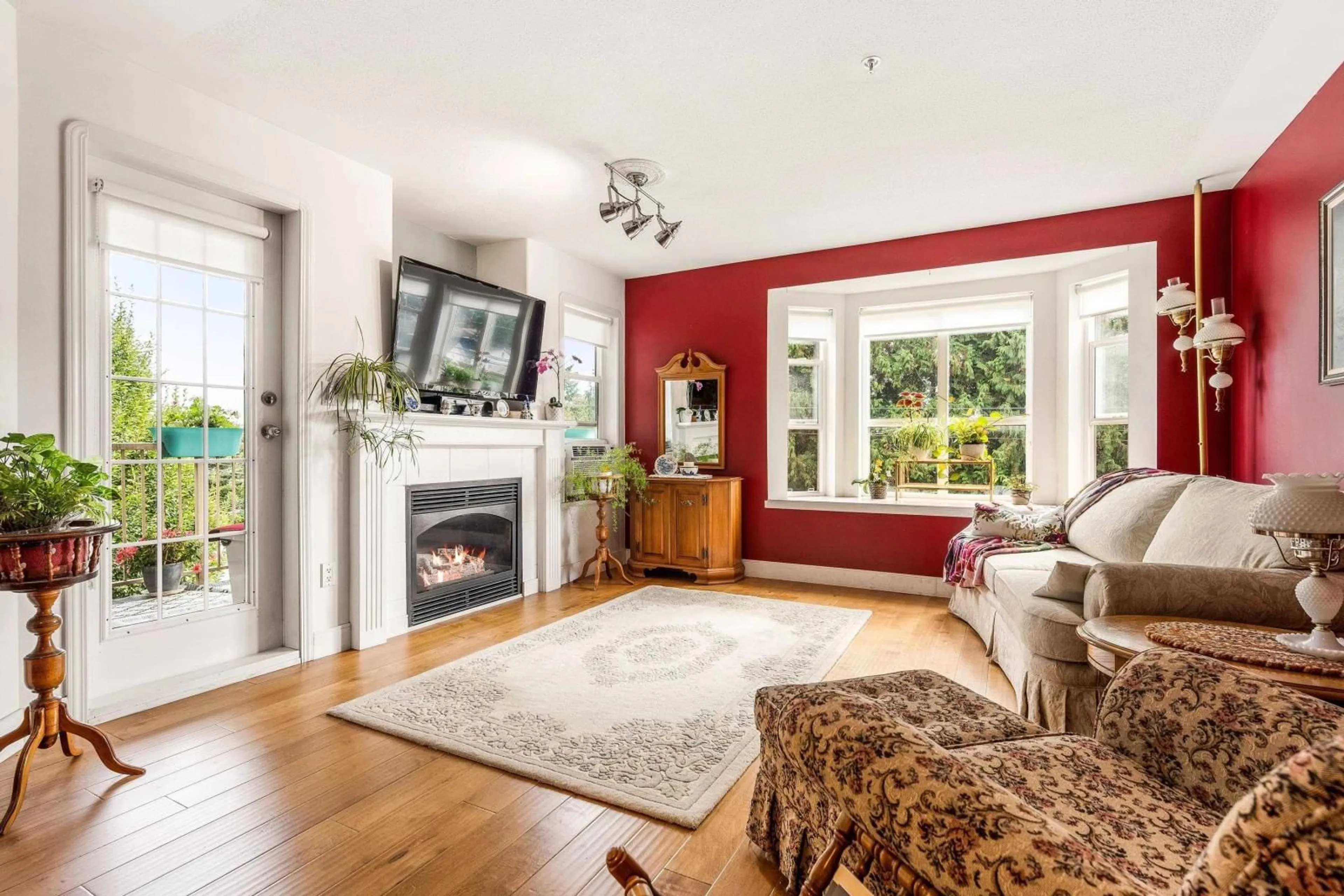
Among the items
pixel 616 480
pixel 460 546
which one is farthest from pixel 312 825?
pixel 616 480

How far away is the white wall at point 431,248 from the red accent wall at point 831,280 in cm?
148

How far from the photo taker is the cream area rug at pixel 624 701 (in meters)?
2.10

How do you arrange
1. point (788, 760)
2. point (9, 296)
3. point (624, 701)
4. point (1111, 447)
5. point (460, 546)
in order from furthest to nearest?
point (1111, 447) < point (460, 546) < point (624, 701) < point (9, 296) < point (788, 760)

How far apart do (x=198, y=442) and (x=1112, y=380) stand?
16.9ft

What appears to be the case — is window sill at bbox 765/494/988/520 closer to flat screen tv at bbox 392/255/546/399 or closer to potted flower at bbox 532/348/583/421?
potted flower at bbox 532/348/583/421

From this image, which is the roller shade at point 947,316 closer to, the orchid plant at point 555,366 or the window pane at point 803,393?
the window pane at point 803,393

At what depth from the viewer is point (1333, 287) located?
2525 mm

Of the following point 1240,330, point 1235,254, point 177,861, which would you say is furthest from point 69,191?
point 1235,254

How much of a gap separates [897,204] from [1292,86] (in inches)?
69.4

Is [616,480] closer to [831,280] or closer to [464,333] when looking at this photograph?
[464,333]

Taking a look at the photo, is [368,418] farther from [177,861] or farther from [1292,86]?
[1292,86]

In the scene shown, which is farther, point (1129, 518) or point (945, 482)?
point (945, 482)

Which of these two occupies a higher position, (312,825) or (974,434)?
(974,434)

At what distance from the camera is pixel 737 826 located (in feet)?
6.05
